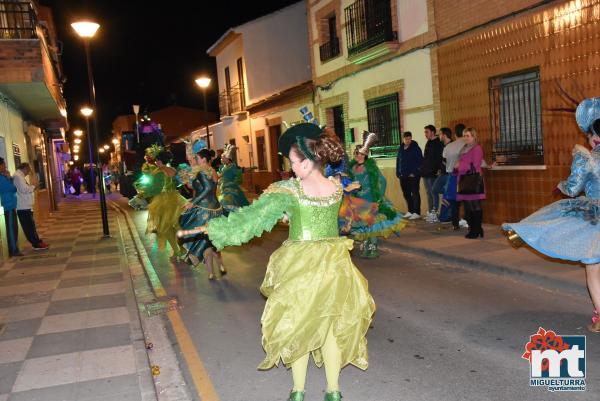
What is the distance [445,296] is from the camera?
679cm

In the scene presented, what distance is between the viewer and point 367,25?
1584 centimetres

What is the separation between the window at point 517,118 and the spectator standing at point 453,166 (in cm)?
83

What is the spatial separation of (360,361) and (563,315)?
9.49 ft

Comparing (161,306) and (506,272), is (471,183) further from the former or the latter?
(161,306)

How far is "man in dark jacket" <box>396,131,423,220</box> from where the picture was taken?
13172mm

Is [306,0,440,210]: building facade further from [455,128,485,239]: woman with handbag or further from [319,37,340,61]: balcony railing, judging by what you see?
[455,128,485,239]: woman with handbag

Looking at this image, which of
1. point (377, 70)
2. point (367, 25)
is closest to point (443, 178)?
point (377, 70)

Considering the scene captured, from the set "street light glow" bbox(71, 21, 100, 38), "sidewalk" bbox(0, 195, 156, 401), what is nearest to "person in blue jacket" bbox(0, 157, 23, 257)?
"sidewalk" bbox(0, 195, 156, 401)

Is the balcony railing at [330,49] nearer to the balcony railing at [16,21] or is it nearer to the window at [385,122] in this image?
the window at [385,122]

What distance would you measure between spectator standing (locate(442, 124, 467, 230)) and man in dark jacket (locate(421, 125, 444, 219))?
889 millimetres

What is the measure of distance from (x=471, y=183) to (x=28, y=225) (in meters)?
8.79

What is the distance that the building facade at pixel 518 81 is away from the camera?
30.8 ft

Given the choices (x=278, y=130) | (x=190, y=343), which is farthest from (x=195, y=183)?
(x=278, y=130)

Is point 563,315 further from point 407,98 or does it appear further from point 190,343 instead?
point 407,98
